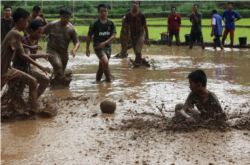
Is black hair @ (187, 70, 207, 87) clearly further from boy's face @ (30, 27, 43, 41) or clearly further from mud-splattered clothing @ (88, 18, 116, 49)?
mud-splattered clothing @ (88, 18, 116, 49)

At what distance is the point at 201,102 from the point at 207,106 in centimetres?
10

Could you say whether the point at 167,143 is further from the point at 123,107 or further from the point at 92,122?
the point at 123,107

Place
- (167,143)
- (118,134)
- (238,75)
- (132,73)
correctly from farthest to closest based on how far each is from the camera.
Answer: (132,73), (238,75), (118,134), (167,143)

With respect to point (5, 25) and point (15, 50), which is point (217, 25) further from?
point (15, 50)

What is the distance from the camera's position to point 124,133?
4.79 meters

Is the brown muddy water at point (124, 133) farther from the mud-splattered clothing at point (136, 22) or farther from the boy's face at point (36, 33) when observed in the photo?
the mud-splattered clothing at point (136, 22)

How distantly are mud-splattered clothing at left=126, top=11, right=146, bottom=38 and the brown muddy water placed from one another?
2583 millimetres

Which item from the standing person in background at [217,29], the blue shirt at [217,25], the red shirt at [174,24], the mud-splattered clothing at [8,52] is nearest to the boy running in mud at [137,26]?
the mud-splattered clothing at [8,52]

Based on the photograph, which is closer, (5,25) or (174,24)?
(5,25)

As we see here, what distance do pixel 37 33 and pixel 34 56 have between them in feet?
1.32

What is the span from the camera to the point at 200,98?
5.15 meters

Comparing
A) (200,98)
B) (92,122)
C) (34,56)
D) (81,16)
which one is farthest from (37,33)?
(81,16)

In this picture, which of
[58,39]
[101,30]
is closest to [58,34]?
[58,39]

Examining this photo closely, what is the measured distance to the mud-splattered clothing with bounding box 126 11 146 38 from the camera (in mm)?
10398
